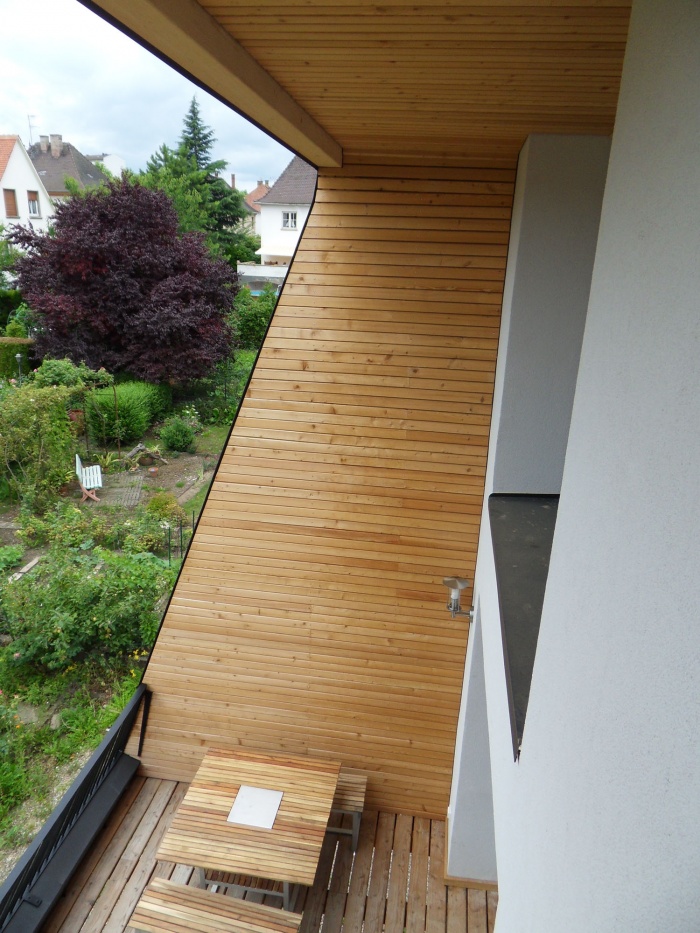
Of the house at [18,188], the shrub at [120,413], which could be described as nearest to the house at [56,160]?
the house at [18,188]

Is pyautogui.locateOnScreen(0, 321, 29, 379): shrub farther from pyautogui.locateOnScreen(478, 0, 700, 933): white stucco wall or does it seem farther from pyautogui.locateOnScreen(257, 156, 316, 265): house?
pyautogui.locateOnScreen(478, 0, 700, 933): white stucco wall

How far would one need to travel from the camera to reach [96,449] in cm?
955

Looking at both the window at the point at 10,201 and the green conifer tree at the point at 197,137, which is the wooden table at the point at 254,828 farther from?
the green conifer tree at the point at 197,137

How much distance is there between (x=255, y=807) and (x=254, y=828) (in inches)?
6.5

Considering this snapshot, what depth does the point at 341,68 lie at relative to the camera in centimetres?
→ 236

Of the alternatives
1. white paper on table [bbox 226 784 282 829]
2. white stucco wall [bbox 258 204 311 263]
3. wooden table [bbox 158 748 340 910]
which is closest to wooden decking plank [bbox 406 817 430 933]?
wooden table [bbox 158 748 340 910]

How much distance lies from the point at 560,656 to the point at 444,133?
2.96m

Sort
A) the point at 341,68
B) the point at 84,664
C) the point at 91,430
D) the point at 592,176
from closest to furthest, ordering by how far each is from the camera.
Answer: the point at 341,68 → the point at 592,176 → the point at 84,664 → the point at 91,430

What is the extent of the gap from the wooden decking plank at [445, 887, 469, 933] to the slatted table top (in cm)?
105

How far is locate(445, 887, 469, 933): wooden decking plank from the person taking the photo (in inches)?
173

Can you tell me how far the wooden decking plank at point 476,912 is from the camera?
4.40m

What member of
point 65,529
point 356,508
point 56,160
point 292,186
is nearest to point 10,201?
point 292,186

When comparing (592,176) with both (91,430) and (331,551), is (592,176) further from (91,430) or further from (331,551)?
(91,430)

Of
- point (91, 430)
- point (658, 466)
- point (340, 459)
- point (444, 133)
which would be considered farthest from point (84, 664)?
point (658, 466)
